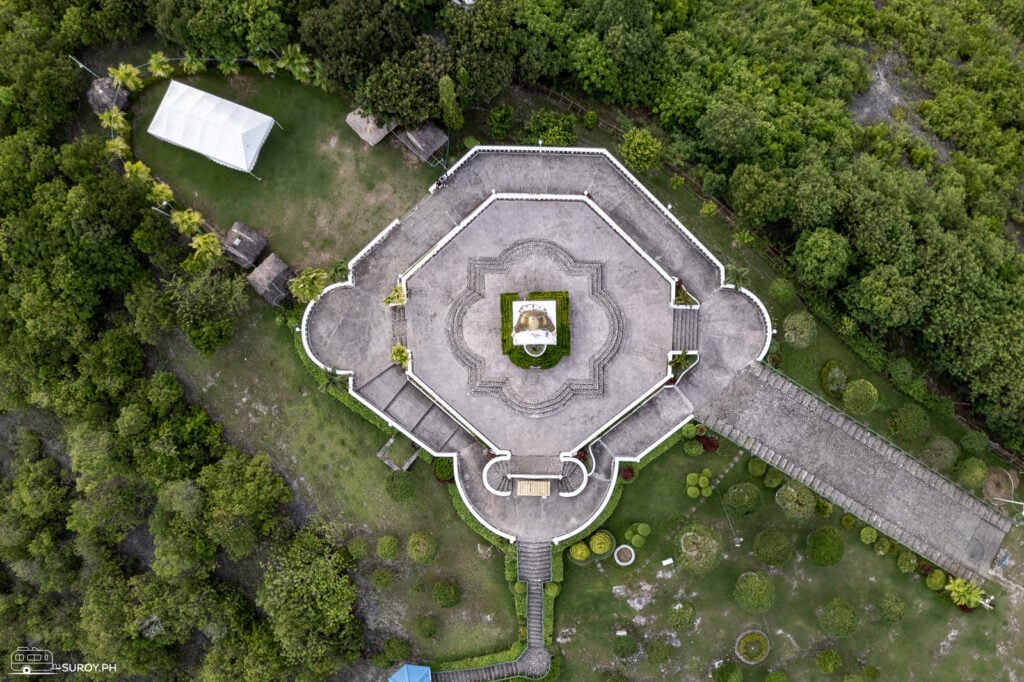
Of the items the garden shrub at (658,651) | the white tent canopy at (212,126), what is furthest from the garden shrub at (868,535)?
the white tent canopy at (212,126)

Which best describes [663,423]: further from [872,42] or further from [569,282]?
[872,42]

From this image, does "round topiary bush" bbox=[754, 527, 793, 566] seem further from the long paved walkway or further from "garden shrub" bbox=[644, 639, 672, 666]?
"garden shrub" bbox=[644, 639, 672, 666]

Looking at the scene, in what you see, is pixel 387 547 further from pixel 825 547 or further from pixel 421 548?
pixel 825 547

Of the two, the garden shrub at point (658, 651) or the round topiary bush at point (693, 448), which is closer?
the garden shrub at point (658, 651)

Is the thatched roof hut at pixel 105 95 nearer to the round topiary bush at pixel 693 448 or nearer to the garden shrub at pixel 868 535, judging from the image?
the round topiary bush at pixel 693 448

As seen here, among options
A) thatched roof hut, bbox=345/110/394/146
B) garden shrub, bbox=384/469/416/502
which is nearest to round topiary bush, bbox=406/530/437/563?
garden shrub, bbox=384/469/416/502
